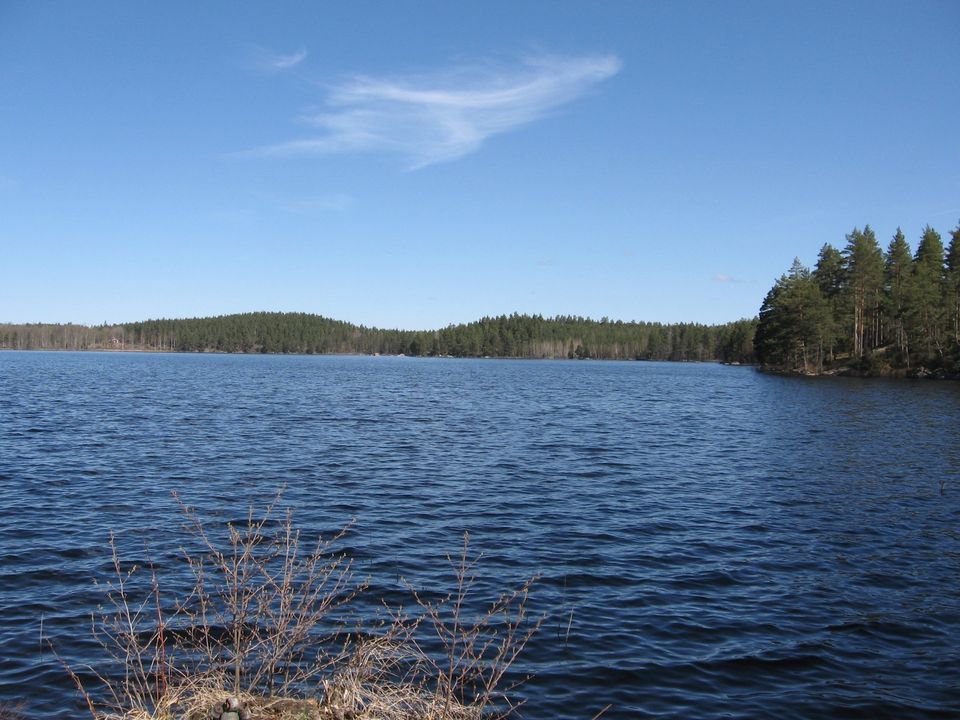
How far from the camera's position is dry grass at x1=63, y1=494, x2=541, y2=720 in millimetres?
6328

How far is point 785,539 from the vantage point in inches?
588

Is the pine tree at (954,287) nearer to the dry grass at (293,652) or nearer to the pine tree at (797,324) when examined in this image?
the pine tree at (797,324)

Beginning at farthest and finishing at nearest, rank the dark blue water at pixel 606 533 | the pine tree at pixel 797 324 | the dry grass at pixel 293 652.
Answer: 1. the pine tree at pixel 797 324
2. the dark blue water at pixel 606 533
3. the dry grass at pixel 293 652

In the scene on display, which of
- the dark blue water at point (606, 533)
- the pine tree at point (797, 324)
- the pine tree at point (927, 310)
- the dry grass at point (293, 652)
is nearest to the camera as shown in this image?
the dry grass at point (293, 652)

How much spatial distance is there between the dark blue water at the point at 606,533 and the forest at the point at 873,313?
52825mm

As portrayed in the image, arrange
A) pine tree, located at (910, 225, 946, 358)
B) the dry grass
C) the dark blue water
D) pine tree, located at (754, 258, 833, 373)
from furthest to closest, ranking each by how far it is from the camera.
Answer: pine tree, located at (754, 258, 833, 373)
pine tree, located at (910, 225, 946, 358)
the dark blue water
the dry grass

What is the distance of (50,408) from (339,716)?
40.6 meters

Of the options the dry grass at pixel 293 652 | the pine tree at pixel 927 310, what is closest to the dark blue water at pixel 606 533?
the dry grass at pixel 293 652

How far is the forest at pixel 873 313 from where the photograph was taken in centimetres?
7938

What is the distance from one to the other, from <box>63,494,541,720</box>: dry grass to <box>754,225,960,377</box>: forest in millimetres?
84768

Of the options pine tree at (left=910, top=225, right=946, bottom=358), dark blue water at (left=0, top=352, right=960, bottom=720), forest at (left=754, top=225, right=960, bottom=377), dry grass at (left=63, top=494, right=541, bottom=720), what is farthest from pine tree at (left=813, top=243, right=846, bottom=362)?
dry grass at (left=63, top=494, right=541, bottom=720)

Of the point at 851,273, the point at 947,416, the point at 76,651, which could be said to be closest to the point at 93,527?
the point at 76,651

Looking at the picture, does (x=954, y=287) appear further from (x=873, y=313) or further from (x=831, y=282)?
(x=831, y=282)

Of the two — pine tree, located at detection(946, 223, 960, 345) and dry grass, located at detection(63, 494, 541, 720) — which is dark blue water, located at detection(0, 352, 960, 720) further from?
pine tree, located at detection(946, 223, 960, 345)
